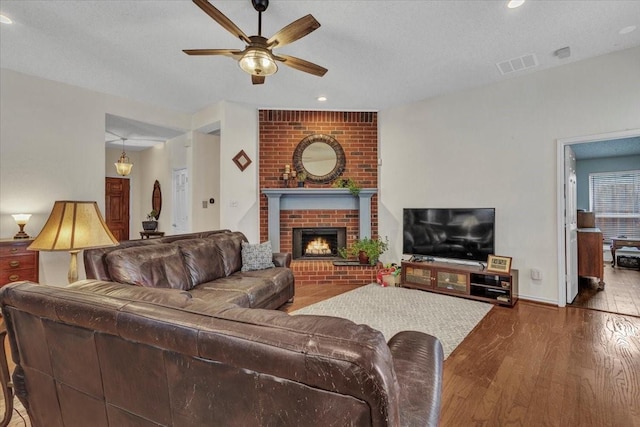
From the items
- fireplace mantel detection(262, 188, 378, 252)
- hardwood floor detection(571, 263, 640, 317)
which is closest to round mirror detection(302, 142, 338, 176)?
fireplace mantel detection(262, 188, 378, 252)

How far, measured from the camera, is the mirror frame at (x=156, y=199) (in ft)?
21.0

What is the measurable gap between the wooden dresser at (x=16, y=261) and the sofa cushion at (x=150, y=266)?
187 centimetres

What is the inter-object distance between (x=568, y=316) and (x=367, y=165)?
323 centimetres

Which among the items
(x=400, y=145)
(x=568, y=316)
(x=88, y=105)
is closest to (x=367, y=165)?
(x=400, y=145)

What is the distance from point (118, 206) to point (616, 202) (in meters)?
10.8

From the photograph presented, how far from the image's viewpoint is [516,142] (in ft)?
12.4

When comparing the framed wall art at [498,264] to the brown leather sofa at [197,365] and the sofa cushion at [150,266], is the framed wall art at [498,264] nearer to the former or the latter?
the brown leather sofa at [197,365]

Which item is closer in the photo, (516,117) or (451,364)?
(451,364)

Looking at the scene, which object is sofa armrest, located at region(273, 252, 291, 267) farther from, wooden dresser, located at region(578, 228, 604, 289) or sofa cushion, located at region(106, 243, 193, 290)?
wooden dresser, located at region(578, 228, 604, 289)

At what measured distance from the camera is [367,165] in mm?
5035

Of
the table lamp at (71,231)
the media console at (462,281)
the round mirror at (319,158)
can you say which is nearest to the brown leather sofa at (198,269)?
the table lamp at (71,231)

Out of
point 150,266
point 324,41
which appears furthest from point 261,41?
point 150,266

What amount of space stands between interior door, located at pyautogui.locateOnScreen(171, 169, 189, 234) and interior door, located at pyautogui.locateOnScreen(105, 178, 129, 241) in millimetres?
1970

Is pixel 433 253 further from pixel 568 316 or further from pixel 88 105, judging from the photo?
pixel 88 105
